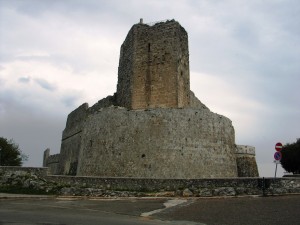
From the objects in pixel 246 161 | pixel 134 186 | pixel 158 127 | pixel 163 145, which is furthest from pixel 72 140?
pixel 134 186

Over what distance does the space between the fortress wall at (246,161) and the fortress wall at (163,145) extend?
2895mm

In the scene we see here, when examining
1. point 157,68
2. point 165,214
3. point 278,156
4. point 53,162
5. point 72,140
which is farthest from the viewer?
point 53,162

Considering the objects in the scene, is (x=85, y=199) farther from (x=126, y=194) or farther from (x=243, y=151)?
(x=243, y=151)

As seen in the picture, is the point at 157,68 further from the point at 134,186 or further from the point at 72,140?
the point at 72,140

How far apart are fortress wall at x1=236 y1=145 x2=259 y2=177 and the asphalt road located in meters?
11.4

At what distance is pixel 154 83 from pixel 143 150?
528 centimetres

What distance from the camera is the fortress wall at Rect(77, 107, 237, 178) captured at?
70.5ft

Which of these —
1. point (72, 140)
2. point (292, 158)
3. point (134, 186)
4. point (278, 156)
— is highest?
point (72, 140)

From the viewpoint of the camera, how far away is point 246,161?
87.9 ft

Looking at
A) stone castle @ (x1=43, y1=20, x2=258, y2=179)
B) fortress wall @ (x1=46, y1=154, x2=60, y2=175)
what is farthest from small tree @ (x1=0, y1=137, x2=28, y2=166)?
stone castle @ (x1=43, y1=20, x2=258, y2=179)

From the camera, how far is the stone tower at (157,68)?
25.0 metres

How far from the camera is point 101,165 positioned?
22750mm

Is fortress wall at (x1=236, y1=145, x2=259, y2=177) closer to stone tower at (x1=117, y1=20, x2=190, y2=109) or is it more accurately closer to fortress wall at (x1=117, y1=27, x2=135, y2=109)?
stone tower at (x1=117, y1=20, x2=190, y2=109)

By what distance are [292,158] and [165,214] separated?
2862cm
